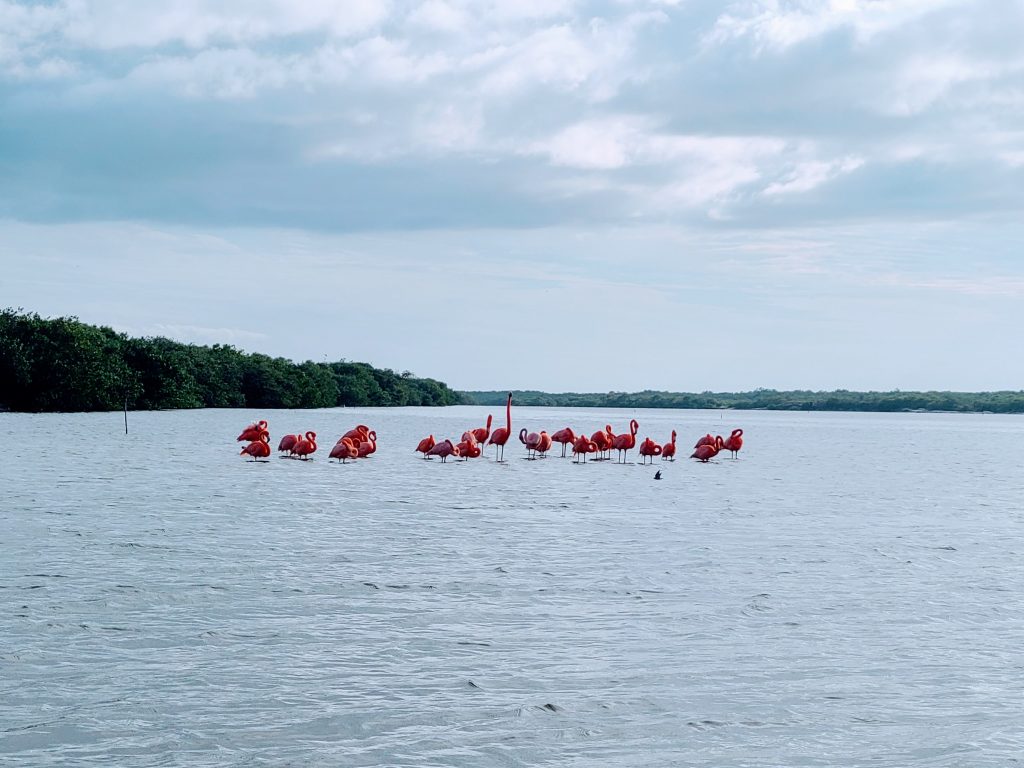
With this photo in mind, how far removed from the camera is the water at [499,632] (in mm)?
5883

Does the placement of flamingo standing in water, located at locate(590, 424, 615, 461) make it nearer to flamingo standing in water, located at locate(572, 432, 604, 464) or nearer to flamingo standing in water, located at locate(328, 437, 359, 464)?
flamingo standing in water, located at locate(572, 432, 604, 464)

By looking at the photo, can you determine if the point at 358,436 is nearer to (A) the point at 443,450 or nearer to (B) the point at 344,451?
(B) the point at 344,451

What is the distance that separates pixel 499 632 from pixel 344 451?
1910 cm

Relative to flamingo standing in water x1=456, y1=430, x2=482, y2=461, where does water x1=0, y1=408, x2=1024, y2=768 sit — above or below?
below

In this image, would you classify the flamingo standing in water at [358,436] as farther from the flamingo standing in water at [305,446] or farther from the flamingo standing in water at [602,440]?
the flamingo standing in water at [602,440]

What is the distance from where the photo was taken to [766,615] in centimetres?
924

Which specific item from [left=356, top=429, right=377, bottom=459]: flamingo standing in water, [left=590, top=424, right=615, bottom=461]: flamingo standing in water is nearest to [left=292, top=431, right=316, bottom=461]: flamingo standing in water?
[left=356, top=429, right=377, bottom=459]: flamingo standing in water

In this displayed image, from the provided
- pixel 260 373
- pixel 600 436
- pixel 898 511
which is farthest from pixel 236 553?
pixel 260 373

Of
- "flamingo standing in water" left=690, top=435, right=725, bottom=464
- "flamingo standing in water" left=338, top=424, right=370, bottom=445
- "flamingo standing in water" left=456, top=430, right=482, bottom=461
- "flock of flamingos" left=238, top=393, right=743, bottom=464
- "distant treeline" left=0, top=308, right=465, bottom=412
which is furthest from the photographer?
"distant treeline" left=0, top=308, right=465, bottom=412

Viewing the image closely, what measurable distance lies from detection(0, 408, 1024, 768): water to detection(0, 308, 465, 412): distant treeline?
3845 centimetres

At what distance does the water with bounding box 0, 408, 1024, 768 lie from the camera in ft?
19.3

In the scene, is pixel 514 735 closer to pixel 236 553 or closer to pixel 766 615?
pixel 766 615

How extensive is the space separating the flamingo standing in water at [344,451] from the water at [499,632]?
8.43 m

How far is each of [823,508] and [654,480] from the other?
6095 mm
